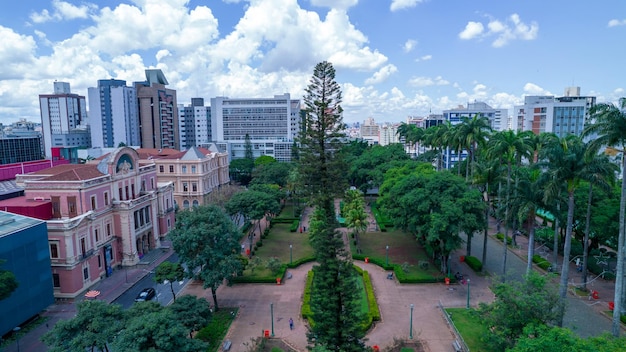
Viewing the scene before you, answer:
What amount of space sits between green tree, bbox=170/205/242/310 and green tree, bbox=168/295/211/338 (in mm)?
3872

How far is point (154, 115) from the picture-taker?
90688 millimetres

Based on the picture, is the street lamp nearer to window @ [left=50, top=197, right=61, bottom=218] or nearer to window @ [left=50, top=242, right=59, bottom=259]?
window @ [left=50, top=242, right=59, bottom=259]

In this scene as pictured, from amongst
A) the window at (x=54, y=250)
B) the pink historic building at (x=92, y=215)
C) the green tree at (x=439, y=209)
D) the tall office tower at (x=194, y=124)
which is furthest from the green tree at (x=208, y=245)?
the tall office tower at (x=194, y=124)

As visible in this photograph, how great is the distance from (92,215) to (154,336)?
18.5 metres

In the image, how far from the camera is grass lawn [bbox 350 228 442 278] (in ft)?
104

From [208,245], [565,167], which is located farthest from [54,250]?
[565,167]

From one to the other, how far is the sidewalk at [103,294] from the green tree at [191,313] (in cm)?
664

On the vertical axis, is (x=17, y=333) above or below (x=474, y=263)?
below

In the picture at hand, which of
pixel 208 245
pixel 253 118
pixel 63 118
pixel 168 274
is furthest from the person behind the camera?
pixel 63 118

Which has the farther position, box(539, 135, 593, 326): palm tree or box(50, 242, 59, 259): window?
box(50, 242, 59, 259): window

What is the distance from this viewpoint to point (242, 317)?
24.6m

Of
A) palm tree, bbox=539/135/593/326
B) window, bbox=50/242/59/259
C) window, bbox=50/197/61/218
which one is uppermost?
palm tree, bbox=539/135/593/326

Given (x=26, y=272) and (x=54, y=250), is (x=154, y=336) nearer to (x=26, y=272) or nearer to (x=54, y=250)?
(x=26, y=272)

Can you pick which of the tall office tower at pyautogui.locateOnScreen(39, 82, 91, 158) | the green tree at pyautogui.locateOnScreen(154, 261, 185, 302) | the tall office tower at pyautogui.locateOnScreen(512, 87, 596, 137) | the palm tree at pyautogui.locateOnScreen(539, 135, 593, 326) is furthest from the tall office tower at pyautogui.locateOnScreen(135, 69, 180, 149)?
the palm tree at pyautogui.locateOnScreen(539, 135, 593, 326)
